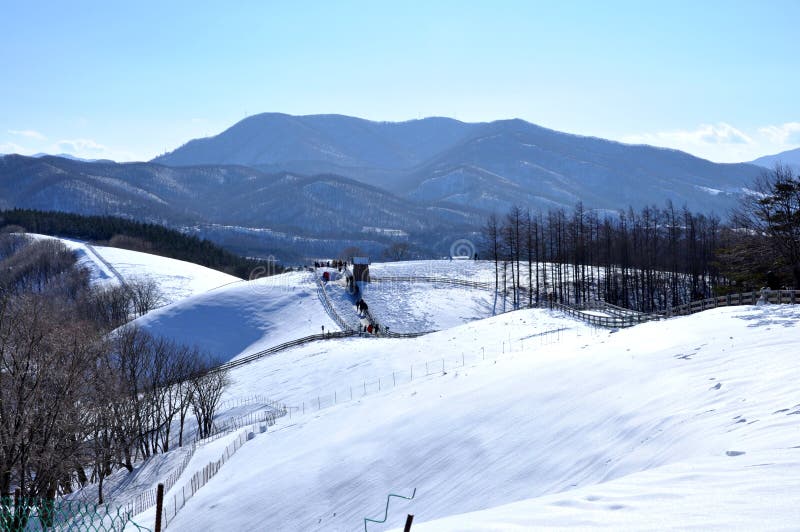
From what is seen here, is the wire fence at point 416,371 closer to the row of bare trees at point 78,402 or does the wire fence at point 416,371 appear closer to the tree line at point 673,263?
the row of bare trees at point 78,402

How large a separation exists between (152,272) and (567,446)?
3682 inches

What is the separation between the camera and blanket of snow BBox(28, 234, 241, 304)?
93.1m

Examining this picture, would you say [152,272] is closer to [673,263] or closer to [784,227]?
[673,263]

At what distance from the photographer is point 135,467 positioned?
1297 inches

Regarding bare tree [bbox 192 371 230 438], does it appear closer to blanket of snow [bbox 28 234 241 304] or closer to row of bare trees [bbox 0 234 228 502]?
row of bare trees [bbox 0 234 228 502]

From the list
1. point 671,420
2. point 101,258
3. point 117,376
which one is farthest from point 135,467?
point 101,258

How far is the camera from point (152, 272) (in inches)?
3912

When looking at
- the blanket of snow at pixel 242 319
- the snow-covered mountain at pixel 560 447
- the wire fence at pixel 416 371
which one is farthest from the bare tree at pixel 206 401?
the blanket of snow at pixel 242 319

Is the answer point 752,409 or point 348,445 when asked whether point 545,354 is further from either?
point 752,409

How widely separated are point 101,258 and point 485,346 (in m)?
88.9

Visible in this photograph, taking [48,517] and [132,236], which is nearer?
[48,517]

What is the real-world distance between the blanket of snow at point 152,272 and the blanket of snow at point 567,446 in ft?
228

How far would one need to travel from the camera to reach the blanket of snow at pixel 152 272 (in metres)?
93.1

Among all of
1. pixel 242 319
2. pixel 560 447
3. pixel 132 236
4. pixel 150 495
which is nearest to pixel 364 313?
pixel 242 319
